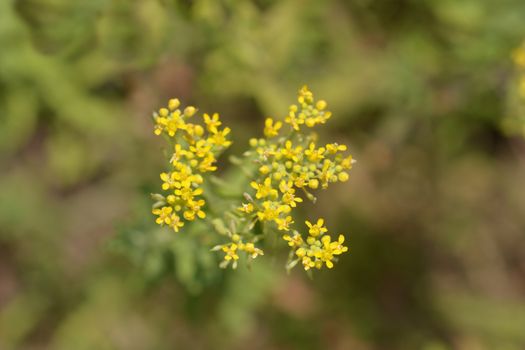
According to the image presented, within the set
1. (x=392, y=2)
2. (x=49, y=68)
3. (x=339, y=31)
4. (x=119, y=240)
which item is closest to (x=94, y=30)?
(x=49, y=68)

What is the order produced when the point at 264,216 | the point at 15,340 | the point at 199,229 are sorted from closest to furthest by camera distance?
the point at 264,216, the point at 199,229, the point at 15,340

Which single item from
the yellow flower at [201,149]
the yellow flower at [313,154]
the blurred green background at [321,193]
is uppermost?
the blurred green background at [321,193]

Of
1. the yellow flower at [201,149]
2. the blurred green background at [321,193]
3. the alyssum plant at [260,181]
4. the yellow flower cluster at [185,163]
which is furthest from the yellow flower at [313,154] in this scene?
the blurred green background at [321,193]

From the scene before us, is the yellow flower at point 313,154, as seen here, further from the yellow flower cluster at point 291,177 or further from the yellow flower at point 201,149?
the yellow flower at point 201,149

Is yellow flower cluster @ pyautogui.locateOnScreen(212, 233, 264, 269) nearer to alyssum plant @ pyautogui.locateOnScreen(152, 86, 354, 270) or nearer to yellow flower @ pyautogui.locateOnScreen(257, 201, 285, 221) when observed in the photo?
alyssum plant @ pyautogui.locateOnScreen(152, 86, 354, 270)

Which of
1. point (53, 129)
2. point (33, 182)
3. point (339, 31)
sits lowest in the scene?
point (33, 182)

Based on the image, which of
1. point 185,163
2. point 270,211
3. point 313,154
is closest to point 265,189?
point 270,211

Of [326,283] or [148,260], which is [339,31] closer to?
[326,283]

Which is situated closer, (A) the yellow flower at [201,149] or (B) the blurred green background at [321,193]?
(A) the yellow flower at [201,149]

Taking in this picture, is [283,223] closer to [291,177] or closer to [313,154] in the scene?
[291,177]
